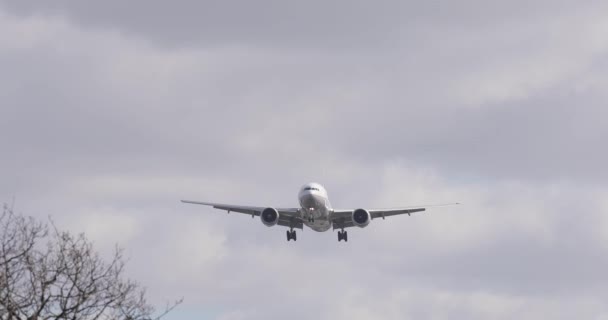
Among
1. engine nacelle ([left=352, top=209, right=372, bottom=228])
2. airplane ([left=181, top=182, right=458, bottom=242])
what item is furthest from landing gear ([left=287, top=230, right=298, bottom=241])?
engine nacelle ([left=352, top=209, right=372, bottom=228])

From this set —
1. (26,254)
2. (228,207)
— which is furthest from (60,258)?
(228,207)

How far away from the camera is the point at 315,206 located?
324ft

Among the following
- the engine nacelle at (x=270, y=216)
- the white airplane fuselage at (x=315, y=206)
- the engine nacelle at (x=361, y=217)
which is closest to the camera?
the white airplane fuselage at (x=315, y=206)

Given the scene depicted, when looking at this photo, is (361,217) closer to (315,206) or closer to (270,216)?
(315,206)

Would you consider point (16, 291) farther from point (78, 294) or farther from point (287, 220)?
point (287, 220)

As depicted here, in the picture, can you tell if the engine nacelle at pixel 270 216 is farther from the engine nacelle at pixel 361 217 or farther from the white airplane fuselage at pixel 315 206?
the engine nacelle at pixel 361 217

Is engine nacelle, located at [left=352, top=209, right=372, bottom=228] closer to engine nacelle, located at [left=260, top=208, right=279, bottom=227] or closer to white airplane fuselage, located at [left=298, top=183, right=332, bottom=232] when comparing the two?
white airplane fuselage, located at [left=298, top=183, right=332, bottom=232]

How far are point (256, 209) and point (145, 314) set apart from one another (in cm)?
8224

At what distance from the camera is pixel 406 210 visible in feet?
357

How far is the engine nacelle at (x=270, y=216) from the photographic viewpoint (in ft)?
335

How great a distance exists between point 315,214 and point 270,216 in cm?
476

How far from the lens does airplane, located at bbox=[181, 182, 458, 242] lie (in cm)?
9938

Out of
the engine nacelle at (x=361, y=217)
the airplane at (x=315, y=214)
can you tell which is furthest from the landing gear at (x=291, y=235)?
the engine nacelle at (x=361, y=217)

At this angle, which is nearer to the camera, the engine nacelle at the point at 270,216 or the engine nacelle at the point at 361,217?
the engine nacelle at the point at 270,216
